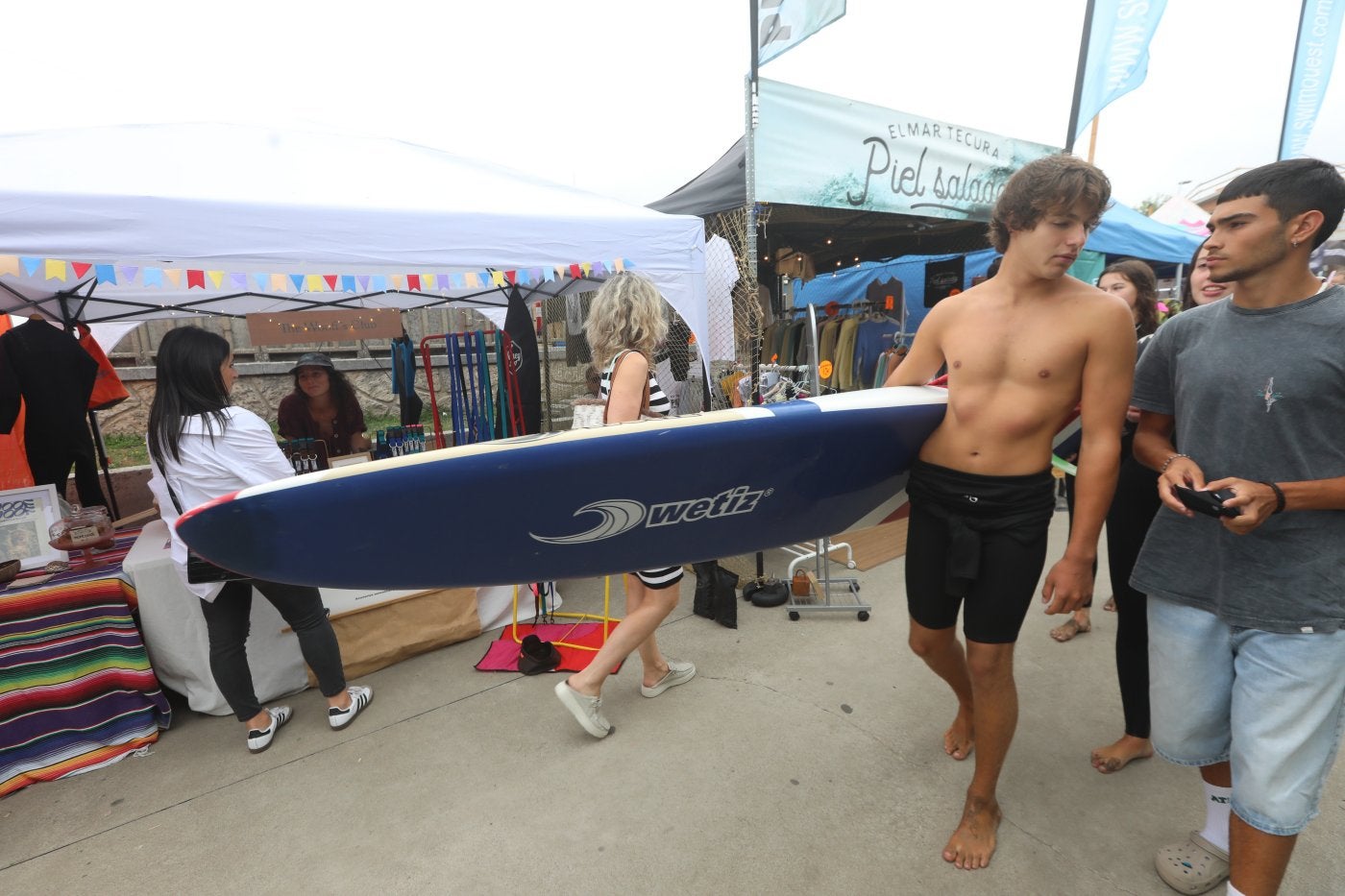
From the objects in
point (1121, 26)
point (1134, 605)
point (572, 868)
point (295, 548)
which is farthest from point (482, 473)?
point (1121, 26)

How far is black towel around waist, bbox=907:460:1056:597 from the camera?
56.8 inches

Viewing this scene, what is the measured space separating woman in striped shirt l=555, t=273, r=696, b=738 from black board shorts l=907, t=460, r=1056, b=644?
2.93 ft

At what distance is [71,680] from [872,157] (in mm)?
5237

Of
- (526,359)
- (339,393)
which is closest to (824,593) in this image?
(526,359)

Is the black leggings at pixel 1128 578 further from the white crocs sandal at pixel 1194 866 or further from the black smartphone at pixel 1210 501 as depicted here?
the black smartphone at pixel 1210 501

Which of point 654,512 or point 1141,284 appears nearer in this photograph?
point 654,512

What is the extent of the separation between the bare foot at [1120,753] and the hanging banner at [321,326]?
15.0 ft

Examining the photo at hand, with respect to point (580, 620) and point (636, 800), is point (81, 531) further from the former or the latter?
point (636, 800)

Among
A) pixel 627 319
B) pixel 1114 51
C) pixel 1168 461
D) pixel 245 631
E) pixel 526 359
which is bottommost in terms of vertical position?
pixel 245 631

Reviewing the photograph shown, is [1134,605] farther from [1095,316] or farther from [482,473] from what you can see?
[482,473]

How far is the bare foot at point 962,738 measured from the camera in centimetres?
197

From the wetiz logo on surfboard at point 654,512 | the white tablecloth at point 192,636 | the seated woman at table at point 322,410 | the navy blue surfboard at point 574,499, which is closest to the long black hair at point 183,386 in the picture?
the white tablecloth at point 192,636

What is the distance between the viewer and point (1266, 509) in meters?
1.07

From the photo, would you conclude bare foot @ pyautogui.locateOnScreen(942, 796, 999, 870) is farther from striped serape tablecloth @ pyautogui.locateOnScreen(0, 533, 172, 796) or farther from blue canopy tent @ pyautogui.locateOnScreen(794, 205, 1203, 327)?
blue canopy tent @ pyautogui.locateOnScreen(794, 205, 1203, 327)
